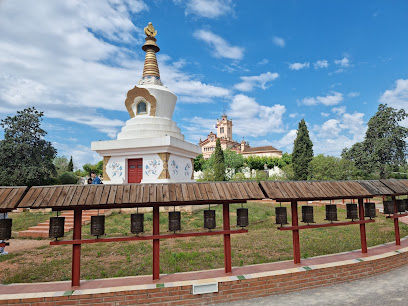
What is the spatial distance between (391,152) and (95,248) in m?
27.0

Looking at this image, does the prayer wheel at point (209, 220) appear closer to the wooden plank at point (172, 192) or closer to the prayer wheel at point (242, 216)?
the prayer wheel at point (242, 216)

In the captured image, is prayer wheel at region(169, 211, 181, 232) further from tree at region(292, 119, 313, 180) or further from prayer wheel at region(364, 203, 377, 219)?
tree at region(292, 119, 313, 180)

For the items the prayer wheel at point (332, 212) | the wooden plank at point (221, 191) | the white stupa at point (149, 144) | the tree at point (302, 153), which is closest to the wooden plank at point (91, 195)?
the wooden plank at point (221, 191)

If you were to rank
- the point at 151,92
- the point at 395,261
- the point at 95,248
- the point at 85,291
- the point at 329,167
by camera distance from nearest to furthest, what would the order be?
the point at 85,291
the point at 395,261
the point at 95,248
the point at 151,92
the point at 329,167

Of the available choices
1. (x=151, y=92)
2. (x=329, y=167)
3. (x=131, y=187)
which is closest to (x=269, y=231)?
(x=131, y=187)

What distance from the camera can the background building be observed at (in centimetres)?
6819

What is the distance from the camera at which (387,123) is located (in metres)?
25.3

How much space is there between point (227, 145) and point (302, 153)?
3855 cm

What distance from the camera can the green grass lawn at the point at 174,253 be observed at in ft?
23.5

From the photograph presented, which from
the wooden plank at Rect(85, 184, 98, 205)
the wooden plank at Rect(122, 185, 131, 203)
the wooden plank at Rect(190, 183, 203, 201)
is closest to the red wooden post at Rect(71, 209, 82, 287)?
the wooden plank at Rect(85, 184, 98, 205)

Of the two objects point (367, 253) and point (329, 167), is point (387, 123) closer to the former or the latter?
point (329, 167)

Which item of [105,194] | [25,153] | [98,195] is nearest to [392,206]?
[105,194]

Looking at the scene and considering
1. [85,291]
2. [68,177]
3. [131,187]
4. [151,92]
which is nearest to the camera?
[85,291]

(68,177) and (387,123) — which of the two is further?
(68,177)
